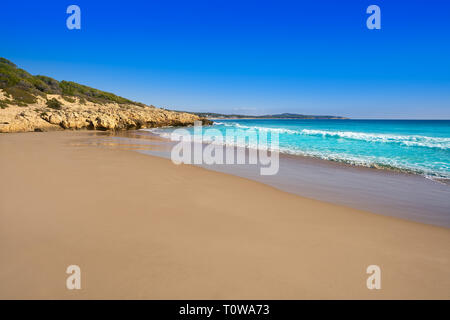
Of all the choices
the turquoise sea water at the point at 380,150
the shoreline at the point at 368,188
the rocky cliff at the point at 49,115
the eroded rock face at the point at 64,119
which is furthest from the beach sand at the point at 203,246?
the rocky cliff at the point at 49,115

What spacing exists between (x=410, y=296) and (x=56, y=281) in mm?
3726

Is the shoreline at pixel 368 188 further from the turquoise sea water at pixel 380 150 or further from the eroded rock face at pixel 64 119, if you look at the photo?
the eroded rock face at pixel 64 119

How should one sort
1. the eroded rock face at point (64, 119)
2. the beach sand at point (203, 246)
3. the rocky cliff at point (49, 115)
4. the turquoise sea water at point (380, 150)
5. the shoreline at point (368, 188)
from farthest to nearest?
the rocky cliff at point (49, 115), the eroded rock face at point (64, 119), the turquoise sea water at point (380, 150), the shoreline at point (368, 188), the beach sand at point (203, 246)

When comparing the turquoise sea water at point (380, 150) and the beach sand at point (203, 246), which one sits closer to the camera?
the beach sand at point (203, 246)

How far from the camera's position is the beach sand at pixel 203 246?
2.40 metres

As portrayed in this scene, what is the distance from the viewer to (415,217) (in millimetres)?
4496

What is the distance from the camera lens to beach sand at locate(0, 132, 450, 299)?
2.40 meters

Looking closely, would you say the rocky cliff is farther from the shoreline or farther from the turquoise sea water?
the shoreline

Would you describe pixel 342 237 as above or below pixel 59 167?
below

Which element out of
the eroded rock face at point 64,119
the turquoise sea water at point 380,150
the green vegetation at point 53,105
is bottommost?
the turquoise sea water at point 380,150

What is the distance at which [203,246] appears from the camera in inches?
124

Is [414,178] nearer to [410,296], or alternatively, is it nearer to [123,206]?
[410,296]

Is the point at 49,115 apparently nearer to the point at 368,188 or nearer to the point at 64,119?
the point at 64,119
